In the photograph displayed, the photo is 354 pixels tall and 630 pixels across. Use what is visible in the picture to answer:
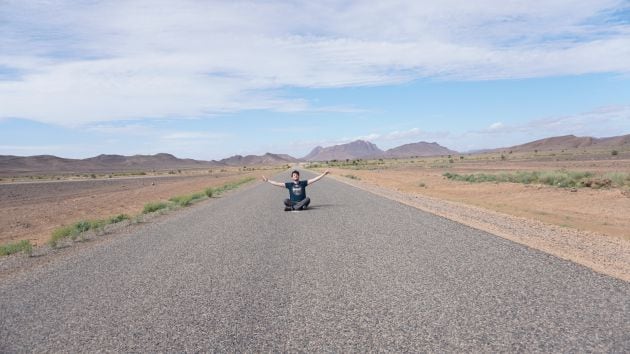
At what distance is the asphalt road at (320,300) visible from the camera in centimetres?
525

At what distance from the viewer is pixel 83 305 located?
6.94 meters

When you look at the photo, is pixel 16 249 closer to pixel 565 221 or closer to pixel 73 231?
pixel 73 231

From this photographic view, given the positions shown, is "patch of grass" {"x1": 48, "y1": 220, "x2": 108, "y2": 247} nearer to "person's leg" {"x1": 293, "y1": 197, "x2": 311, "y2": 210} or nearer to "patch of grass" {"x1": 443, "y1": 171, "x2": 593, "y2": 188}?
"person's leg" {"x1": 293, "y1": 197, "x2": 311, "y2": 210}

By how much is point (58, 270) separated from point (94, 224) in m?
9.44

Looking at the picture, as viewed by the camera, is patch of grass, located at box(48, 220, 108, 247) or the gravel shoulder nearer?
the gravel shoulder

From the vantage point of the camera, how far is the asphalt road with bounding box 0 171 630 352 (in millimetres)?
5246

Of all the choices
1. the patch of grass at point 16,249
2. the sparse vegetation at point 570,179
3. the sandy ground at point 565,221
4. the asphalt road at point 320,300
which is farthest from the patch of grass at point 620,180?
the patch of grass at point 16,249

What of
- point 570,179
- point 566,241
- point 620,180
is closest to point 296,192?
point 566,241

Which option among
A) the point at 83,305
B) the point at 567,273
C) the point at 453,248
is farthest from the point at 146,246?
the point at 567,273

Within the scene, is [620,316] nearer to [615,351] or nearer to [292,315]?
[615,351]

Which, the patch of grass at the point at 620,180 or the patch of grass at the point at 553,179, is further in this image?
the patch of grass at the point at 553,179

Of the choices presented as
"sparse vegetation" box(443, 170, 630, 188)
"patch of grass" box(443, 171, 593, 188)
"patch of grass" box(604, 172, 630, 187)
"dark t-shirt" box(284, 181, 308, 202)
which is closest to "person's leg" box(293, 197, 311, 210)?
"dark t-shirt" box(284, 181, 308, 202)

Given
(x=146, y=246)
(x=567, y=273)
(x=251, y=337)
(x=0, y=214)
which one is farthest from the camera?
(x=0, y=214)

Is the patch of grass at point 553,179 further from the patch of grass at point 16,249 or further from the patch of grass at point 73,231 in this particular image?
the patch of grass at point 16,249
